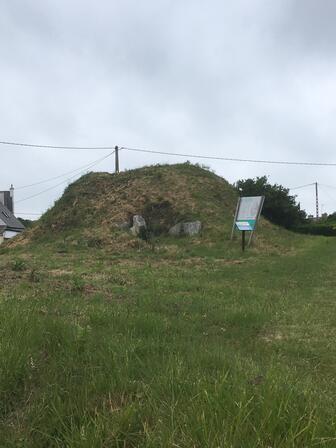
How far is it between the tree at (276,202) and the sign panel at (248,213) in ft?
44.1

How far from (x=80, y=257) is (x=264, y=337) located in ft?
38.0

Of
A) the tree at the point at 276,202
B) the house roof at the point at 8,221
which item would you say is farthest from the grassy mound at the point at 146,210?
→ the house roof at the point at 8,221

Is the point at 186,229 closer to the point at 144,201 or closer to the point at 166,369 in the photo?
the point at 144,201

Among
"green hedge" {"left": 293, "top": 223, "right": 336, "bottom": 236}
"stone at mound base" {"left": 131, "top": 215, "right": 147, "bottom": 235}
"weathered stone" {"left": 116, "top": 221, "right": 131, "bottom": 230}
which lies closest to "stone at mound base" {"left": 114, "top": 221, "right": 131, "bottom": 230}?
"weathered stone" {"left": 116, "top": 221, "right": 131, "bottom": 230}

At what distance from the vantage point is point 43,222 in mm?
26172

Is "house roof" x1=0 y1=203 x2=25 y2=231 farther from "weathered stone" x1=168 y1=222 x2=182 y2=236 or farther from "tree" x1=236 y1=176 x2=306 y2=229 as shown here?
"weathered stone" x1=168 y1=222 x2=182 y2=236

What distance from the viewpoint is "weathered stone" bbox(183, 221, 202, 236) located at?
893 inches

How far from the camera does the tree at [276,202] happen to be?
113 ft

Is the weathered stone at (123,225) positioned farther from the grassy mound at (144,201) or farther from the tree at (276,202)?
the tree at (276,202)

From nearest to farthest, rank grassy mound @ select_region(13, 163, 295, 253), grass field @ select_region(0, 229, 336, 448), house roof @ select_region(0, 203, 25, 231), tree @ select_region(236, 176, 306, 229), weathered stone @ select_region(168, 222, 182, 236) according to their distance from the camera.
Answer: grass field @ select_region(0, 229, 336, 448), grassy mound @ select_region(13, 163, 295, 253), weathered stone @ select_region(168, 222, 182, 236), tree @ select_region(236, 176, 306, 229), house roof @ select_region(0, 203, 25, 231)

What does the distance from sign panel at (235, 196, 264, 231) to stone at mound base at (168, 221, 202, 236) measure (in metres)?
2.75

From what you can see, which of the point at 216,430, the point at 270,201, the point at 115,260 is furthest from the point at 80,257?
the point at 270,201

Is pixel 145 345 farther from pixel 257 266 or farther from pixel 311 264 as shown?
pixel 311 264

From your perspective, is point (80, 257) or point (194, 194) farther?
point (194, 194)
